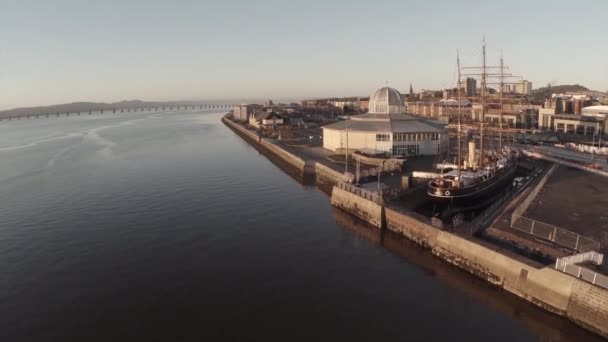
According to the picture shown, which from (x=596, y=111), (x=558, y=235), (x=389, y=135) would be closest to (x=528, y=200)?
(x=558, y=235)

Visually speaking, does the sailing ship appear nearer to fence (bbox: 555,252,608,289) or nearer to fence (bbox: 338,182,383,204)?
fence (bbox: 338,182,383,204)

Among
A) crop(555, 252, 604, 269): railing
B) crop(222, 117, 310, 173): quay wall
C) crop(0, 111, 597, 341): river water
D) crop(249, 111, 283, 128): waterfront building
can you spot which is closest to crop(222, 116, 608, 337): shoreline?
crop(555, 252, 604, 269): railing

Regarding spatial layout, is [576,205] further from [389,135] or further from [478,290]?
[389,135]

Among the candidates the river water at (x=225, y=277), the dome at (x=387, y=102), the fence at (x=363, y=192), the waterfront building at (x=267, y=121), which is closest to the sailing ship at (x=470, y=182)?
the fence at (x=363, y=192)

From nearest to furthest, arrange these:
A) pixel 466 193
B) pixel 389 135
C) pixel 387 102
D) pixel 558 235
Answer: pixel 558 235 < pixel 466 193 < pixel 389 135 < pixel 387 102

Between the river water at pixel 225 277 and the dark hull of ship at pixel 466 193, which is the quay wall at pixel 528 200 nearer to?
the dark hull of ship at pixel 466 193

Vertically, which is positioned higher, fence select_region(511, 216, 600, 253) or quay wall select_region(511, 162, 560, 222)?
quay wall select_region(511, 162, 560, 222)

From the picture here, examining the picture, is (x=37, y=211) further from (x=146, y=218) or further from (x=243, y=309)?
(x=243, y=309)
